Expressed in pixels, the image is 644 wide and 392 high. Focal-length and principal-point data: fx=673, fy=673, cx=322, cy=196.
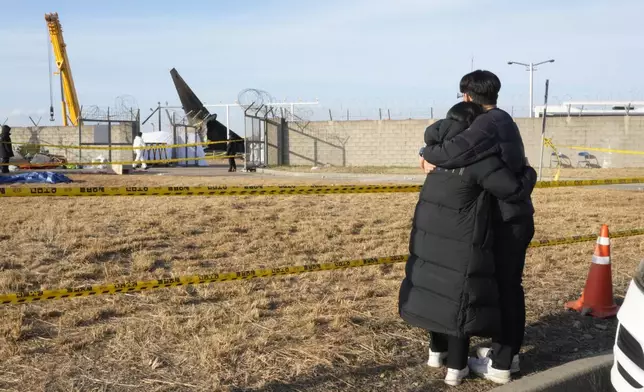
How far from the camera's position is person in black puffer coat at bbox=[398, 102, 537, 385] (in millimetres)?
3482

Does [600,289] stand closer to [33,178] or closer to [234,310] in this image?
[234,310]

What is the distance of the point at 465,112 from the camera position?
3607mm

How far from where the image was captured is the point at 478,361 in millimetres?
3906

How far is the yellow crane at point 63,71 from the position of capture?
35656 millimetres

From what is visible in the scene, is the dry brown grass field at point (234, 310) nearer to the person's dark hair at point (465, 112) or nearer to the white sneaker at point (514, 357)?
the white sneaker at point (514, 357)

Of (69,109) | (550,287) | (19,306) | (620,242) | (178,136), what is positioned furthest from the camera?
(69,109)

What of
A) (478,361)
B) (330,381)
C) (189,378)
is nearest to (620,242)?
(478,361)

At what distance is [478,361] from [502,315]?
343 millimetres

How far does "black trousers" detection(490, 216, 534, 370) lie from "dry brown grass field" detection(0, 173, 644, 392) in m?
0.22

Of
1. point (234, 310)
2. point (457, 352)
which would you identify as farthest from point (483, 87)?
point (234, 310)

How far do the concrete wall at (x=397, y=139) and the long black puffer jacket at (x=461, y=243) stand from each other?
2604cm

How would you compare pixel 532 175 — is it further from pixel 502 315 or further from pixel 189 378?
pixel 189 378

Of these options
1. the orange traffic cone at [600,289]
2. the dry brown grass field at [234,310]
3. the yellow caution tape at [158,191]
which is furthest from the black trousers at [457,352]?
the orange traffic cone at [600,289]

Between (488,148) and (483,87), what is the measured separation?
1.37 ft
